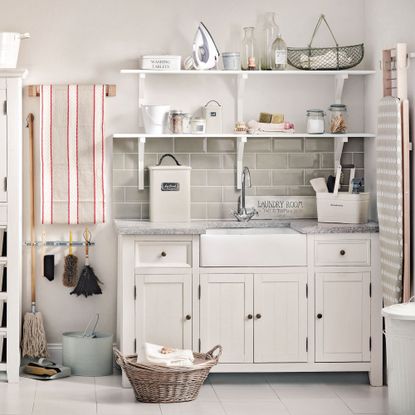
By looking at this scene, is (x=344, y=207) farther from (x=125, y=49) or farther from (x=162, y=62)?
(x=125, y=49)

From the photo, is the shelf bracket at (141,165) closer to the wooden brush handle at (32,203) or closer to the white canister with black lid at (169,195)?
the white canister with black lid at (169,195)

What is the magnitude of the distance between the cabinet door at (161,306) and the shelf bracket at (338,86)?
1484 mm

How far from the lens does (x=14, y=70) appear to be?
5.25 metres

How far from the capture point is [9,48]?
17.6 ft

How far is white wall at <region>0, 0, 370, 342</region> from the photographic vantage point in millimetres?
5680

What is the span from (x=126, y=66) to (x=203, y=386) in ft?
6.36

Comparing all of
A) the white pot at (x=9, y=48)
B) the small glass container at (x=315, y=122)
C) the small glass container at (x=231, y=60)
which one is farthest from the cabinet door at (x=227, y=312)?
the white pot at (x=9, y=48)

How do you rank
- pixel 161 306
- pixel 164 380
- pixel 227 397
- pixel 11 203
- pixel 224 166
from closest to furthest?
pixel 164 380
pixel 227 397
pixel 161 306
pixel 11 203
pixel 224 166

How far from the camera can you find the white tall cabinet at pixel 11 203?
5289 mm

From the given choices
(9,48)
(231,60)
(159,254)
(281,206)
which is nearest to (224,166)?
(281,206)

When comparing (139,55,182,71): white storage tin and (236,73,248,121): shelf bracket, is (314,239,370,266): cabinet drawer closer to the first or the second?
(236,73,248,121): shelf bracket

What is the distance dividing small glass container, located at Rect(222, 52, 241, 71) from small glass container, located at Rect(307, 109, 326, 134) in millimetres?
506

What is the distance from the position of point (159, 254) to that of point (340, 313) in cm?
106

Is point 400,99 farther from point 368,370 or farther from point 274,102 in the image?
point 368,370
